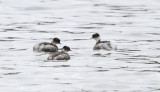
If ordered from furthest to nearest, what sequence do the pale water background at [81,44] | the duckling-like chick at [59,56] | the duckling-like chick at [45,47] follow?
the duckling-like chick at [45,47]
the duckling-like chick at [59,56]
the pale water background at [81,44]

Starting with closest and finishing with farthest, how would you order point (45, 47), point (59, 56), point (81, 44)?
1. point (59, 56)
2. point (45, 47)
3. point (81, 44)

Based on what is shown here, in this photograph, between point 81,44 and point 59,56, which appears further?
point 81,44

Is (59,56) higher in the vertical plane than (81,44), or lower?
lower

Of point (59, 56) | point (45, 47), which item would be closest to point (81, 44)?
point (45, 47)

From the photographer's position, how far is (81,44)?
2967 cm

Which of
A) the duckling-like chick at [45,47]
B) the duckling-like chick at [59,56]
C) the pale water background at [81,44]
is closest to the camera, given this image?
the pale water background at [81,44]

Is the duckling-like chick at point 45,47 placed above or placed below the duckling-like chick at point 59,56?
above

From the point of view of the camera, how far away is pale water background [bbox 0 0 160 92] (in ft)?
69.2

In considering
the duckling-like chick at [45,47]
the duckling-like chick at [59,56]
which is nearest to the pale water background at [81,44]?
the duckling-like chick at [59,56]

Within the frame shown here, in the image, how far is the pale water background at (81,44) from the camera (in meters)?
21.1

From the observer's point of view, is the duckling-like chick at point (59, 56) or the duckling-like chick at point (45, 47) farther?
the duckling-like chick at point (45, 47)

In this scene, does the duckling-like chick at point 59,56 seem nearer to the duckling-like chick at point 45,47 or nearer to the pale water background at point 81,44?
the pale water background at point 81,44

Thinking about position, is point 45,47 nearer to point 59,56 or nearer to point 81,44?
point 59,56

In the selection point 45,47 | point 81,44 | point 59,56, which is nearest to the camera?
point 59,56
